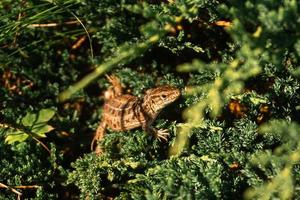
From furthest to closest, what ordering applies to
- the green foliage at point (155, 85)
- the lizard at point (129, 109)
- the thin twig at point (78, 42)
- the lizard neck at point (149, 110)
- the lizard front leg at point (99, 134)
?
1. the thin twig at point (78, 42)
2. the lizard front leg at point (99, 134)
3. the lizard neck at point (149, 110)
4. the lizard at point (129, 109)
5. the green foliage at point (155, 85)

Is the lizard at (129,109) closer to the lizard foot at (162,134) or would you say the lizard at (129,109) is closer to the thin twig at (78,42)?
the lizard foot at (162,134)

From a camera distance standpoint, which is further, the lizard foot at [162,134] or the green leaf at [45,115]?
the green leaf at [45,115]

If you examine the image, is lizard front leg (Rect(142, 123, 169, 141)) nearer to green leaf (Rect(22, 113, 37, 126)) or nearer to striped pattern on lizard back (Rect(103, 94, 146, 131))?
striped pattern on lizard back (Rect(103, 94, 146, 131))

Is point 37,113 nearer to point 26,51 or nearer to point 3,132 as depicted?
point 3,132

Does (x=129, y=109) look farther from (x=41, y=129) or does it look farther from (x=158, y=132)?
(x=41, y=129)

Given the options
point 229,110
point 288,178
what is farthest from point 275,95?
point 288,178

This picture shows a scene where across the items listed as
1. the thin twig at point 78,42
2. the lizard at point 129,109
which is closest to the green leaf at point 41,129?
the lizard at point 129,109

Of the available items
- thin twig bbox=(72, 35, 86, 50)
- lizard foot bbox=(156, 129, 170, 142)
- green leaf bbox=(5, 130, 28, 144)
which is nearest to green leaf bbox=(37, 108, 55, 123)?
green leaf bbox=(5, 130, 28, 144)

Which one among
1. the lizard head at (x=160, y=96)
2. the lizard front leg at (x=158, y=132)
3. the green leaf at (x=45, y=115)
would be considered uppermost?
the lizard head at (x=160, y=96)

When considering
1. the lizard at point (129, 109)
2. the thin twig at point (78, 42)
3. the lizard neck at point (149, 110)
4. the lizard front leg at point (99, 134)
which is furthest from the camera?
the thin twig at point (78, 42)
